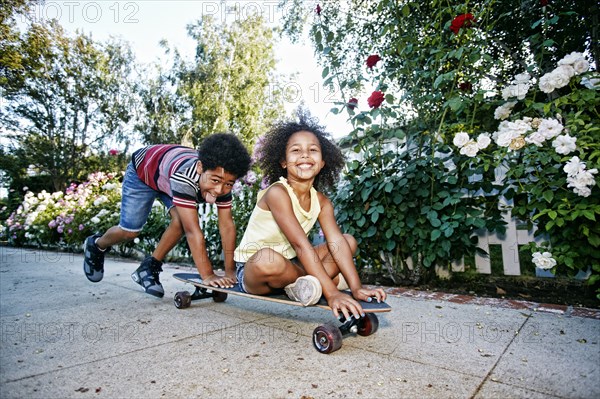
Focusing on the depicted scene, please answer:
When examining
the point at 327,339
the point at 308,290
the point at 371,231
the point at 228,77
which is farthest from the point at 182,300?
the point at 228,77

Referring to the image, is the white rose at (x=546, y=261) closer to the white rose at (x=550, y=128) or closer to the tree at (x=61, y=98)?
the white rose at (x=550, y=128)

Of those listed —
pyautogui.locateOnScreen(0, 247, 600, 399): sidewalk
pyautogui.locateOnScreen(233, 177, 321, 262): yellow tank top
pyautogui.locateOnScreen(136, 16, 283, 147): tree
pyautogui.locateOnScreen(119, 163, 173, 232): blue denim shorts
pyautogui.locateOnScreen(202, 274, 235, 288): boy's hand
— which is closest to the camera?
pyautogui.locateOnScreen(0, 247, 600, 399): sidewalk

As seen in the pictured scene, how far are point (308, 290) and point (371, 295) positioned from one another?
32cm

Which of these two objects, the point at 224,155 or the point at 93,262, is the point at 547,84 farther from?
the point at 93,262

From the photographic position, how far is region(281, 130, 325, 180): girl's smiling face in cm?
197

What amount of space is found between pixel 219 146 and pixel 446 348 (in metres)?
1.80

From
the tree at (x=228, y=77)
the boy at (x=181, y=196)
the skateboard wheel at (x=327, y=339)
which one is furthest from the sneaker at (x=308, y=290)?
the tree at (x=228, y=77)

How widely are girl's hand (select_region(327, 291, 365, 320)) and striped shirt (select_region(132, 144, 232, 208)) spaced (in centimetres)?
128

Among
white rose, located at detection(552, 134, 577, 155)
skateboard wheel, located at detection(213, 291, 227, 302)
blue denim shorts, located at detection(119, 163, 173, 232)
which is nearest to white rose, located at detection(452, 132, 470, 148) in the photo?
white rose, located at detection(552, 134, 577, 155)

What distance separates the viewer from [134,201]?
9.54ft

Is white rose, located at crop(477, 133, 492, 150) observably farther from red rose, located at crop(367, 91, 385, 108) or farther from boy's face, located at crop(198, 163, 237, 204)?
boy's face, located at crop(198, 163, 237, 204)

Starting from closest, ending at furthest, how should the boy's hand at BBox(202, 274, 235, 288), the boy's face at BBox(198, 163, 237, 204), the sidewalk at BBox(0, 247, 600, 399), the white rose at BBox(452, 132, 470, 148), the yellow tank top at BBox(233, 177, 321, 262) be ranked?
the sidewalk at BBox(0, 247, 600, 399), the yellow tank top at BBox(233, 177, 321, 262), the boy's hand at BBox(202, 274, 235, 288), the boy's face at BBox(198, 163, 237, 204), the white rose at BBox(452, 132, 470, 148)

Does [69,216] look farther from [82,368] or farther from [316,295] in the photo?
[316,295]

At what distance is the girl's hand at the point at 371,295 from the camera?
166 cm
